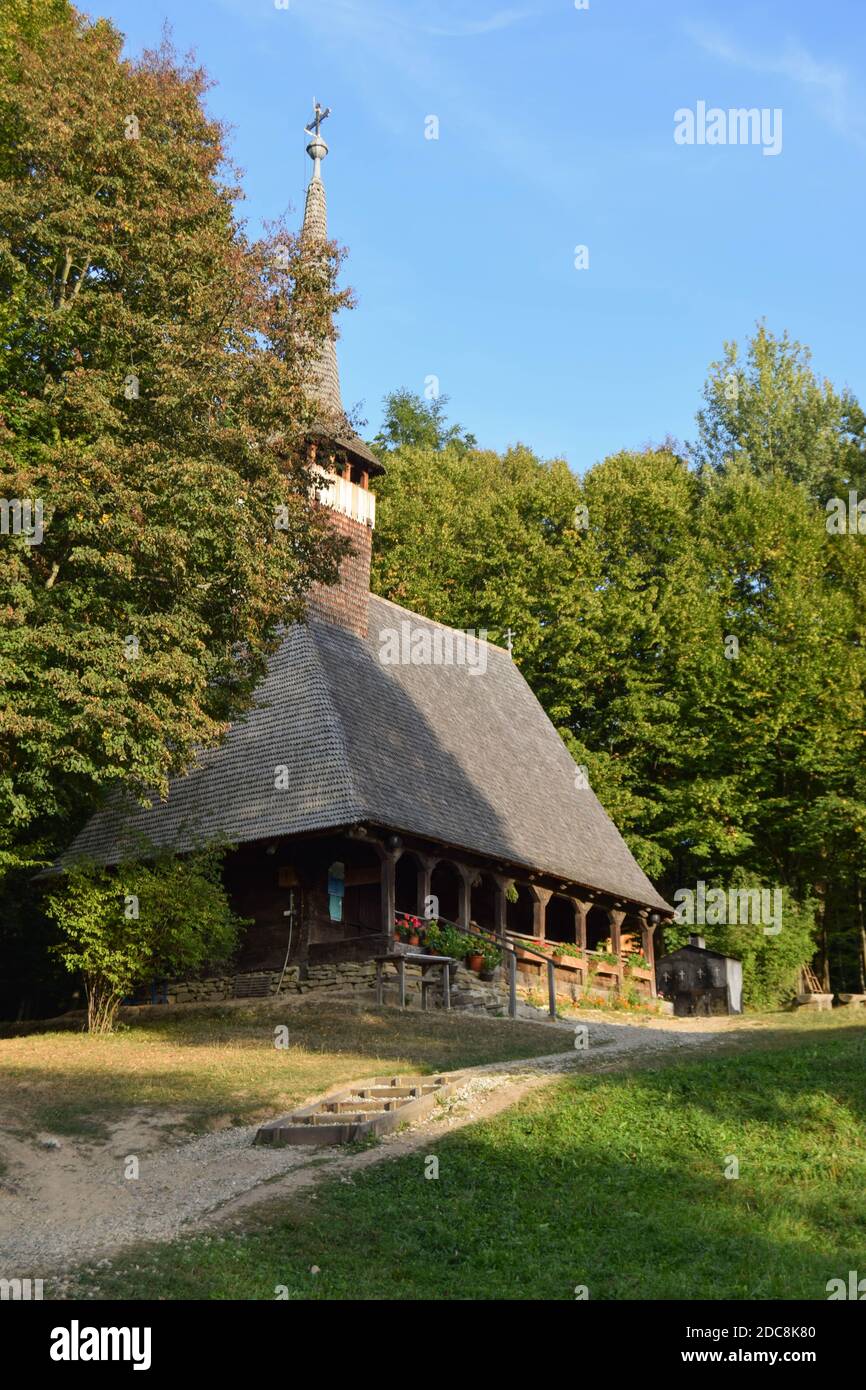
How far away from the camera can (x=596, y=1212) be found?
10914mm

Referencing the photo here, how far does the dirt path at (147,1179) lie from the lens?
10422mm

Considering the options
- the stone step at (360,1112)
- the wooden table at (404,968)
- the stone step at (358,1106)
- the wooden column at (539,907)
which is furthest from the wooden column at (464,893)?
the stone step at (358,1106)

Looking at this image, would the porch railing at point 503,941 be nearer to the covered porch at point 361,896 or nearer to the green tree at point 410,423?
the covered porch at point 361,896

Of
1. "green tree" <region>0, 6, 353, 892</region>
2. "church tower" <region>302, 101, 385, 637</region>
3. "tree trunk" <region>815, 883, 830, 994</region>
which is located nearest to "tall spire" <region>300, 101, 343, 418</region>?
"church tower" <region>302, 101, 385, 637</region>

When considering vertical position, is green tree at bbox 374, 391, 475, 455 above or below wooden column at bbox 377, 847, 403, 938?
above

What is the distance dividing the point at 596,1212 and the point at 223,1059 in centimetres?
820

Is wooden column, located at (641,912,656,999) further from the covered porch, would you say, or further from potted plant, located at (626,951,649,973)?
the covered porch

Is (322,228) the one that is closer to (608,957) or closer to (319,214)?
(319,214)

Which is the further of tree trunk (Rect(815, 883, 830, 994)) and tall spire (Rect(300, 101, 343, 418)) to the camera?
tree trunk (Rect(815, 883, 830, 994))

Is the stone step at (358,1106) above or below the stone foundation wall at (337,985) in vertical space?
below

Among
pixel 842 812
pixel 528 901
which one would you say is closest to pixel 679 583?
pixel 842 812

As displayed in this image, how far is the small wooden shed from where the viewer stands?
96.0 ft

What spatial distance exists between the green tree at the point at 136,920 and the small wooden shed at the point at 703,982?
39.0ft

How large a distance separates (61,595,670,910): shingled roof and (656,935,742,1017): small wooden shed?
8.36 ft
